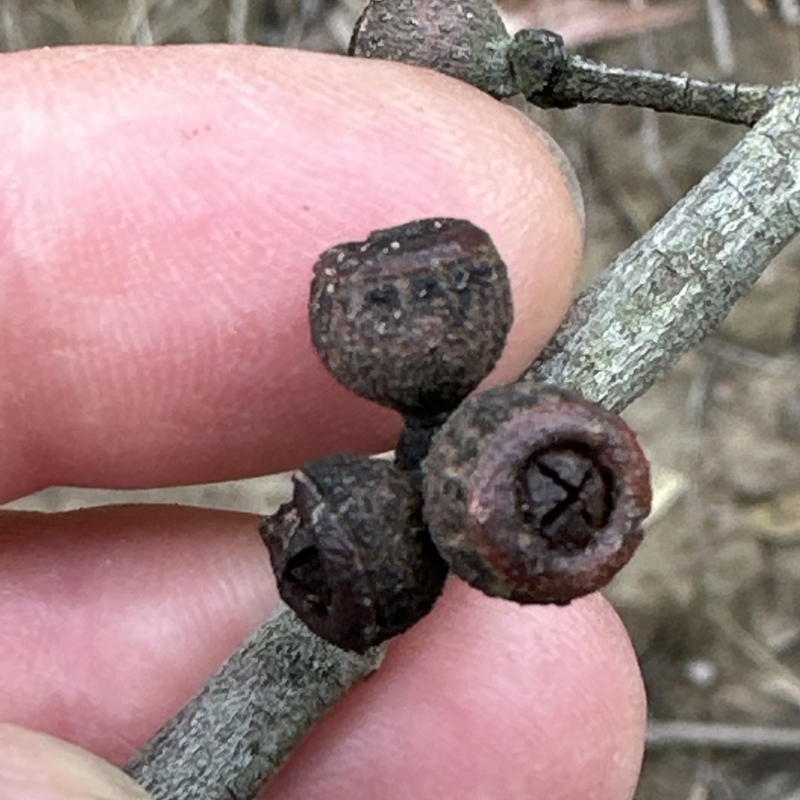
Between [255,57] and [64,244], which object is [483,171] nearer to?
[255,57]

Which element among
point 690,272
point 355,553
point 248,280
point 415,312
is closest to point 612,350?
point 690,272

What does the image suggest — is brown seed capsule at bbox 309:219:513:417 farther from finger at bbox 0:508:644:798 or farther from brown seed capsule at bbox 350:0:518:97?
finger at bbox 0:508:644:798

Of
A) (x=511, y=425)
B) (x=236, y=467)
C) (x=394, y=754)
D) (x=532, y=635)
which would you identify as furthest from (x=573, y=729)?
(x=511, y=425)

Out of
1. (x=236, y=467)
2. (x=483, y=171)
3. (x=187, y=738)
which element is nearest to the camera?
(x=187, y=738)

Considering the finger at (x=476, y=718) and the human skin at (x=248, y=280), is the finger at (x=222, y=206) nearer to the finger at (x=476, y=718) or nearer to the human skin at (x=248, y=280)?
the human skin at (x=248, y=280)

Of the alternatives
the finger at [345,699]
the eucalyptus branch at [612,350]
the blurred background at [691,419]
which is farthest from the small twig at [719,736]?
the eucalyptus branch at [612,350]

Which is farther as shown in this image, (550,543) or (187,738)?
(187,738)

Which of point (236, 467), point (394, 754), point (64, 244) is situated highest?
point (64, 244)

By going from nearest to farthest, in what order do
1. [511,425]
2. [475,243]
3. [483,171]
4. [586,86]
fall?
1. [511,425]
2. [475,243]
3. [586,86]
4. [483,171]

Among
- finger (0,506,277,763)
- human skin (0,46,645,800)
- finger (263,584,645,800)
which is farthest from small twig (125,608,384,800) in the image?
finger (0,506,277,763)
